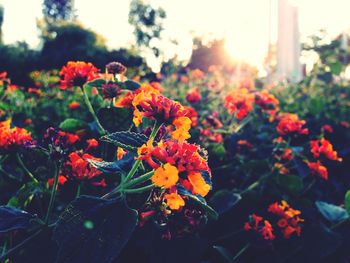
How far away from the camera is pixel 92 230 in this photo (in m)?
0.66

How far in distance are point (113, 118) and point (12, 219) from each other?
1.24 feet

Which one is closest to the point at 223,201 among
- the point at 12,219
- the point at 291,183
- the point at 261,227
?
the point at 261,227

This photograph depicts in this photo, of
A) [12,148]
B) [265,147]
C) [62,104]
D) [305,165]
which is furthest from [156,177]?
[62,104]

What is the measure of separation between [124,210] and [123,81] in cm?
57

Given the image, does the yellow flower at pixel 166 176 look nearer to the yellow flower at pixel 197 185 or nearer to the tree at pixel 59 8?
the yellow flower at pixel 197 185

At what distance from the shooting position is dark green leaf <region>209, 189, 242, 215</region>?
3.96ft

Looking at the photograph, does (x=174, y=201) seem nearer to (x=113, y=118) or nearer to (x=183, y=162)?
(x=183, y=162)

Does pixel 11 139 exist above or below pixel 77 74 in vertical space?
below

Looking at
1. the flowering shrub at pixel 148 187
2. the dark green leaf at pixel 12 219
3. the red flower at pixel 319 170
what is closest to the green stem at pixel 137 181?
the flowering shrub at pixel 148 187

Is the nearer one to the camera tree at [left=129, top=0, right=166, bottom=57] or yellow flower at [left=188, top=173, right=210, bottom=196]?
yellow flower at [left=188, top=173, right=210, bottom=196]

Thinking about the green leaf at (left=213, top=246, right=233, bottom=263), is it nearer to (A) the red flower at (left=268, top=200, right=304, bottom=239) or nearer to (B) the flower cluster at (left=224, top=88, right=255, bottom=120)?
(A) the red flower at (left=268, top=200, right=304, bottom=239)

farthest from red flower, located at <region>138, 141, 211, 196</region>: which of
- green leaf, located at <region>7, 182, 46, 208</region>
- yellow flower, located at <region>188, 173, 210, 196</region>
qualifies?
green leaf, located at <region>7, 182, 46, 208</region>

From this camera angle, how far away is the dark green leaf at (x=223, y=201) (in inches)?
47.5

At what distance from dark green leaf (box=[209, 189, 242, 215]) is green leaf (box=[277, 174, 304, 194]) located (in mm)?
264
